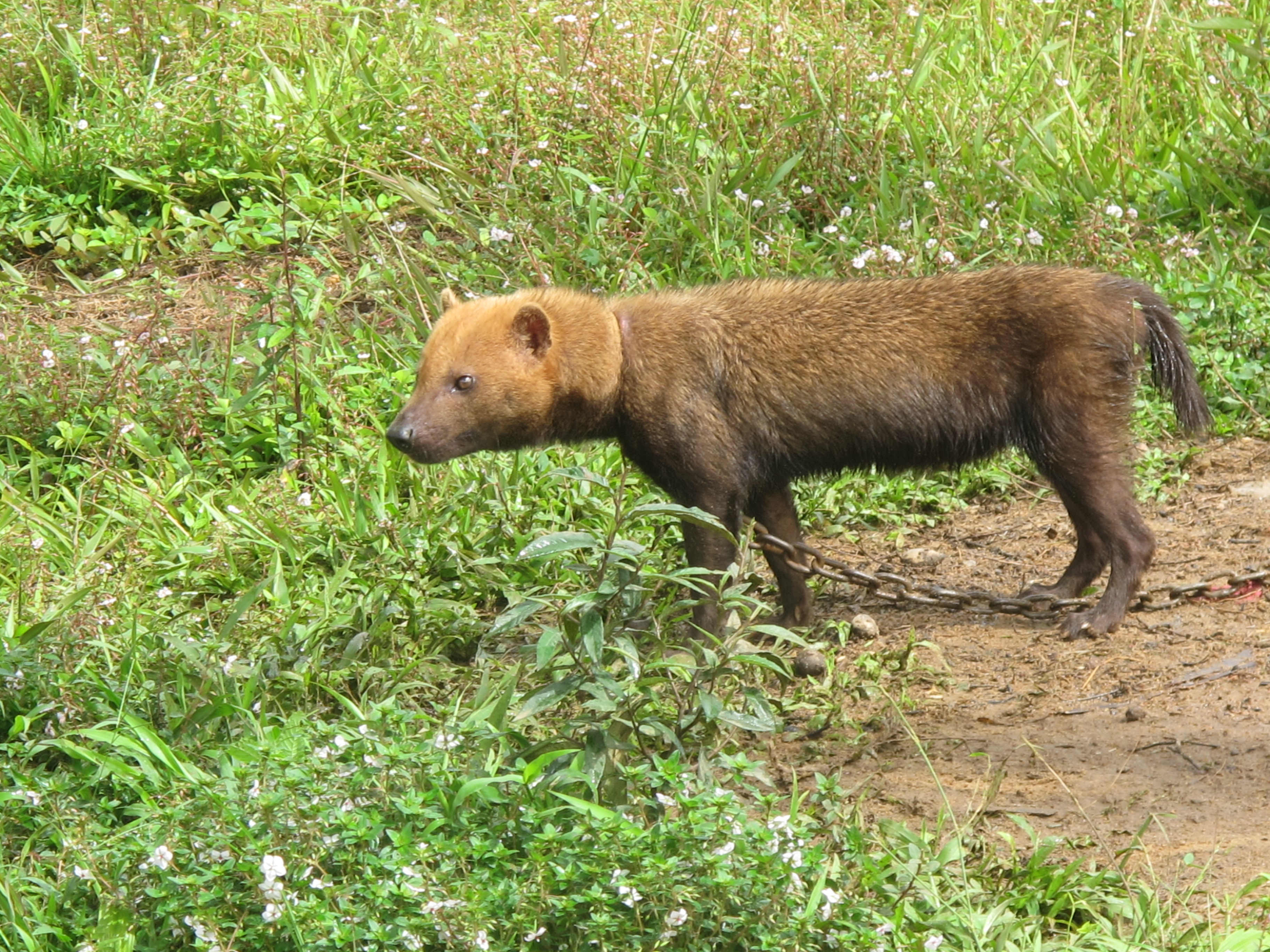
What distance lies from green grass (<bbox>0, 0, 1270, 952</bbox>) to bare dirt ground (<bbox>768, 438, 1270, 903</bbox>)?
0.19m

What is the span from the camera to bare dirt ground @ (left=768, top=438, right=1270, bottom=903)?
151 inches

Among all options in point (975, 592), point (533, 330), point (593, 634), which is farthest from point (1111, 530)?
point (593, 634)

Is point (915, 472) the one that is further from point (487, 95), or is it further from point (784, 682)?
point (487, 95)

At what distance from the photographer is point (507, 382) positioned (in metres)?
5.18

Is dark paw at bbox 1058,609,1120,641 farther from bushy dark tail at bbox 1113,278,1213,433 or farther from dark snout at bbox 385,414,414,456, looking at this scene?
dark snout at bbox 385,414,414,456

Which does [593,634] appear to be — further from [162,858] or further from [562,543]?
[162,858]

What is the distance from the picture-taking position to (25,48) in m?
8.58

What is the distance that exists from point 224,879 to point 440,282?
167 inches

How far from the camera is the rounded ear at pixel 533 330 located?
5160 mm

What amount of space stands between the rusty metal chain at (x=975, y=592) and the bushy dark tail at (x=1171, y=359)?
22.9 inches

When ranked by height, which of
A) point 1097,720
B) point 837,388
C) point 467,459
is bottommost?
point 467,459

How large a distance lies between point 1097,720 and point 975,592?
1.18m

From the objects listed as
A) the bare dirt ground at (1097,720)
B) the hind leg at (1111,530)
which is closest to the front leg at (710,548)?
the bare dirt ground at (1097,720)

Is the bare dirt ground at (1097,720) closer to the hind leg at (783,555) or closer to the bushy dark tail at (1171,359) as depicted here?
the hind leg at (783,555)
